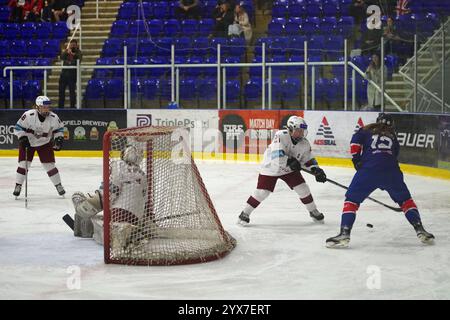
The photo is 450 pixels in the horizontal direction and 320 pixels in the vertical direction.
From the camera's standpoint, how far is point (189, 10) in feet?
64.0

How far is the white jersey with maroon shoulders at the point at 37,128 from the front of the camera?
11664mm

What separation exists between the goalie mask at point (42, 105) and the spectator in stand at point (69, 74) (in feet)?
18.7

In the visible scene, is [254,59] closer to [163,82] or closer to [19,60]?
[163,82]

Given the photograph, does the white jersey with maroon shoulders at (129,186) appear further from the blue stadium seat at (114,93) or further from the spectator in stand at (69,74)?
the spectator in stand at (69,74)

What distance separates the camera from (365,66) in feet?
49.1

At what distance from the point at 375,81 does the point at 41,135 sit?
5672 millimetres

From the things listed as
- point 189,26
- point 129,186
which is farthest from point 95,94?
point 129,186

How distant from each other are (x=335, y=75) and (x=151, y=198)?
793 centimetres

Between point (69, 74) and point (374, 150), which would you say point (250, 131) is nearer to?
point (69, 74)

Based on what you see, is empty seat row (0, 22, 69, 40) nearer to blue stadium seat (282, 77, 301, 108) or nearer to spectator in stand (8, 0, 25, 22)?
spectator in stand (8, 0, 25, 22)

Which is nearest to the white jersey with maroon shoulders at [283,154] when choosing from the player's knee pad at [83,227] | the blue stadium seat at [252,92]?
the player's knee pad at [83,227]

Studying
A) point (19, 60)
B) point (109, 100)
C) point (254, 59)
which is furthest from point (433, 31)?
point (19, 60)

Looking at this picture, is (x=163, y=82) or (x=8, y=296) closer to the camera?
(x=8, y=296)

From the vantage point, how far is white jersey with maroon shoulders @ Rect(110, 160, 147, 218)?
7.68 m
